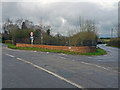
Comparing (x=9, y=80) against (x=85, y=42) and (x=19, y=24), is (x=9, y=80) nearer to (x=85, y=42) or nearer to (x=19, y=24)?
(x=85, y=42)

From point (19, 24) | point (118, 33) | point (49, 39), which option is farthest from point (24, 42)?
point (118, 33)

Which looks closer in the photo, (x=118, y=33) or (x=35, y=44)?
(x=35, y=44)

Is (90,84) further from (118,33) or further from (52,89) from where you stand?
(118,33)

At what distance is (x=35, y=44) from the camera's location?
1133 inches

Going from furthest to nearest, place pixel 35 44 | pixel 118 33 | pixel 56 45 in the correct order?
pixel 118 33, pixel 35 44, pixel 56 45

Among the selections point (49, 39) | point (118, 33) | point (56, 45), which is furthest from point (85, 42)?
point (118, 33)

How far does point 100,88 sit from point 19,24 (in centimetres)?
4893

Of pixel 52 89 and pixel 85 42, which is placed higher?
pixel 85 42

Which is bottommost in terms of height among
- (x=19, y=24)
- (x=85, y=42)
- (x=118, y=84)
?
(x=118, y=84)

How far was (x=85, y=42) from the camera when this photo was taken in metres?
21.3

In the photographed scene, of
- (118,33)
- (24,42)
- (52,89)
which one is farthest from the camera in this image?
(118,33)

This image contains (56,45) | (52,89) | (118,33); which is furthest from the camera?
(118,33)

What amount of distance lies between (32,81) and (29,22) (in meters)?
48.2

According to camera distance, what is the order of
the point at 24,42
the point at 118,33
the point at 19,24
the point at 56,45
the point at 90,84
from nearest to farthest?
the point at 90,84, the point at 56,45, the point at 24,42, the point at 118,33, the point at 19,24
